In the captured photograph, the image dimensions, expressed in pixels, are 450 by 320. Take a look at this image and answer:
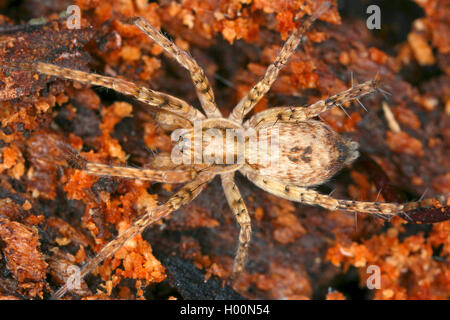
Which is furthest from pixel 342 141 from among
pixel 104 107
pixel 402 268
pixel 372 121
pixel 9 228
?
pixel 9 228

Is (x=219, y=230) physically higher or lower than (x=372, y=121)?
lower

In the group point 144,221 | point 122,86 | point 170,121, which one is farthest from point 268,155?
point 122,86

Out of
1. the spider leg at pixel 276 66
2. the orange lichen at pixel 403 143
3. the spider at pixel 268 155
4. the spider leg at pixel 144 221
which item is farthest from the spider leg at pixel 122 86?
the orange lichen at pixel 403 143

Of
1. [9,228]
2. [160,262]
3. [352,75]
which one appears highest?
[352,75]

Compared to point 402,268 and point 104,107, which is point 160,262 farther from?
point 402,268

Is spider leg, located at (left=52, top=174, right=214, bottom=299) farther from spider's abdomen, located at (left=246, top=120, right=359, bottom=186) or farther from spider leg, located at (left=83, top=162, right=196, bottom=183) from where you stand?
spider's abdomen, located at (left=246, top=120, right=359, bottom=186)

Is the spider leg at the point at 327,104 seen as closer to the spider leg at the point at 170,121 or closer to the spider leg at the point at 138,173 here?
the spider leg at the point at 170,121
